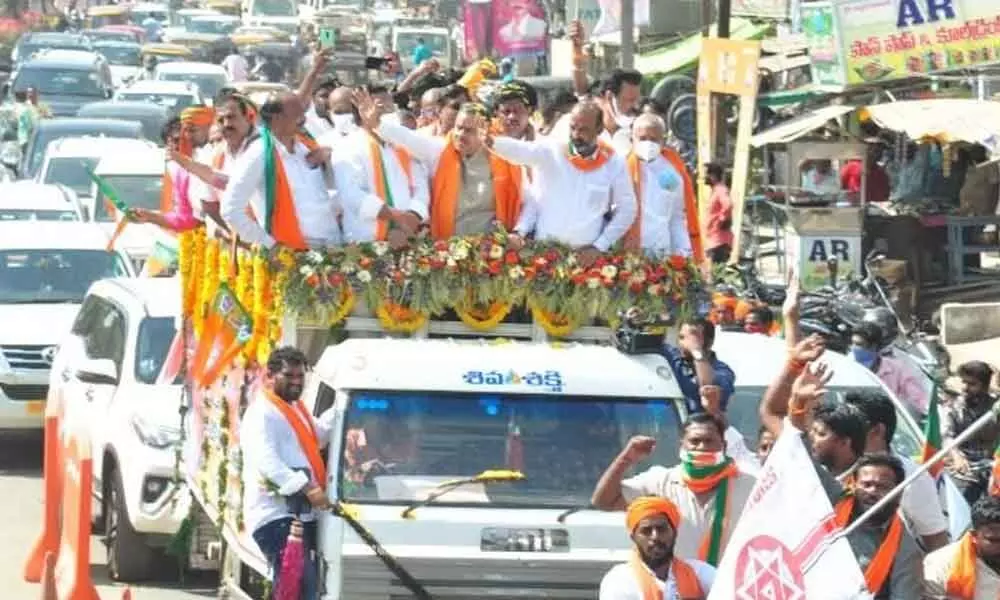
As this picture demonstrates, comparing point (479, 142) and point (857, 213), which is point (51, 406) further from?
point (857, 213)

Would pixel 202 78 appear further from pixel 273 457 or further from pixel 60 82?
pixel 273 457

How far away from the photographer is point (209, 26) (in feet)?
204

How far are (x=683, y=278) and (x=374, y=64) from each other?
3.13 meters

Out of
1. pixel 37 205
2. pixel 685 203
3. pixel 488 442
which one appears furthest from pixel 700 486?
pixel 37 205

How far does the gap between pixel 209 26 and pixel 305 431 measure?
52329 mm

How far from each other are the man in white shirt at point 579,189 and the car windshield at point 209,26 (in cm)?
5048

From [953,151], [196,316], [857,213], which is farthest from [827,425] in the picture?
[953,151]

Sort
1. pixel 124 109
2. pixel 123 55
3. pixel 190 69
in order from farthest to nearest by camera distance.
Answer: pixel 123 55 < pixel 190 69 < pixel 124 109

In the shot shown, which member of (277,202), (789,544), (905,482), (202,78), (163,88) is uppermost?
(277,202)

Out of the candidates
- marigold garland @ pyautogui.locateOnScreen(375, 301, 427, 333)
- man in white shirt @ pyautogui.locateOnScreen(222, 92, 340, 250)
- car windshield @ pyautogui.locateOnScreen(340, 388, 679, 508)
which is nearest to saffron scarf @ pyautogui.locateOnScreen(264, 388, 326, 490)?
car windshield @ pyautogui.locateOnScreen(340, 388, 679, 508)

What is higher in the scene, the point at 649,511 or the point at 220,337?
the point at 649,511

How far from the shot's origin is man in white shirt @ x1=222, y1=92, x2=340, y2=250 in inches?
458

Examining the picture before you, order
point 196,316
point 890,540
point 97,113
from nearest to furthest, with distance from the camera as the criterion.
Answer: point 890,540 → point 196,316 → point 97,113

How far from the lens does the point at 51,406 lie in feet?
47.8
